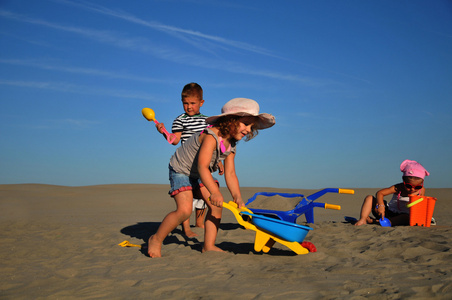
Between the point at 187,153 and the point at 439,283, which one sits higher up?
the point at 187,153

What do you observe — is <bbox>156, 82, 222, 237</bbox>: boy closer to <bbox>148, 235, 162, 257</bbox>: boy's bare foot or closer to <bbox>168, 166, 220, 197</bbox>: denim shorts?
<bbox>168, 166, 220, 197</bbox>: denim shorts

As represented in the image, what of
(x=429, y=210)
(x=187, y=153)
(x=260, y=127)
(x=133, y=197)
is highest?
(x=260, y=127)

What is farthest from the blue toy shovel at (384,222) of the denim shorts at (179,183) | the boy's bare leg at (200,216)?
the denim shorts at (179,183)

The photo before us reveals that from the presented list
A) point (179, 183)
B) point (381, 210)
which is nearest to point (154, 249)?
point (179, 183)

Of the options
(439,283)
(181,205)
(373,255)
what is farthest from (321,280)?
(181,205)

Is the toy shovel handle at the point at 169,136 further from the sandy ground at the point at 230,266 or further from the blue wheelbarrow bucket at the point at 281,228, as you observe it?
the blue wheelbarrow bucket at the point at 281,228

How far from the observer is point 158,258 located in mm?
3809

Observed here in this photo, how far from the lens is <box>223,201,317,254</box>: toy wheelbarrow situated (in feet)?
11.6

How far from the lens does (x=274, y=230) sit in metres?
3.60

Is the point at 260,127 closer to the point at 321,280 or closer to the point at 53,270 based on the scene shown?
the point at 321,280

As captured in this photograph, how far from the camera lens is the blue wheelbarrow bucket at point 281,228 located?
3.54 metres

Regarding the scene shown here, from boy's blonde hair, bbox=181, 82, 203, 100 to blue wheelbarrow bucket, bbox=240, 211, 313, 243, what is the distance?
1.99 meters

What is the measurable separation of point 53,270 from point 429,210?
178 inches

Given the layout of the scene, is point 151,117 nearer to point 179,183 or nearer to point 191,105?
point 191,105
